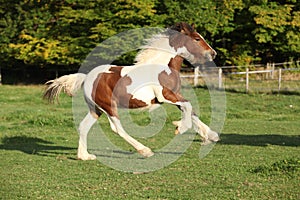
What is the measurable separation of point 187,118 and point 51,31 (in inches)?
1101

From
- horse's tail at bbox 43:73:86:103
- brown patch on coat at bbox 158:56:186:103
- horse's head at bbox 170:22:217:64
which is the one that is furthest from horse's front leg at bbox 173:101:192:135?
horse's tail at bbox 43:73:86:103

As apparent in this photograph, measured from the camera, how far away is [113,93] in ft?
35.3

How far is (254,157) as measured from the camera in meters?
11.3

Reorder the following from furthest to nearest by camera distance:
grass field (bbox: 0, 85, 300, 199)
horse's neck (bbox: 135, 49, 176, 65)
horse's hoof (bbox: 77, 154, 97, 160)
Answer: horse's hoof (bbox: 77, 154, 97, 160), horse's neck (bbox: 135, 49, 176, 65), grass field (bbox: 0, 85, 300, 199)

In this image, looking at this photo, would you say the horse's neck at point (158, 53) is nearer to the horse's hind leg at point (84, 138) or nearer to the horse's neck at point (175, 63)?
the horse's neck at point (175, 63)

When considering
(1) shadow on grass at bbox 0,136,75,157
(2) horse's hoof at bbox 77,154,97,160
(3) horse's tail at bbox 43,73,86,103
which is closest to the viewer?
(2) horse's hoof at bbox 77,154,97,160

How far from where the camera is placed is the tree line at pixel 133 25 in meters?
33.9

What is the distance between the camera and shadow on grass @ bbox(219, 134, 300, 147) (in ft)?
45.6

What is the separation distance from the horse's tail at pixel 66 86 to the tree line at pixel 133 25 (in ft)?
68.9

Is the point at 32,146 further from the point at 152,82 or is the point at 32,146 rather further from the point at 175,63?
the point at 175,63

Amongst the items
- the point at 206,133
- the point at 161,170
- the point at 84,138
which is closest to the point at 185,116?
the point at 206,133

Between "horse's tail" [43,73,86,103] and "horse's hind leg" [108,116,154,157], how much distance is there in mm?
1135

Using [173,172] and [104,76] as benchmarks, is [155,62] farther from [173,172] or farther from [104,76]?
[173,172]

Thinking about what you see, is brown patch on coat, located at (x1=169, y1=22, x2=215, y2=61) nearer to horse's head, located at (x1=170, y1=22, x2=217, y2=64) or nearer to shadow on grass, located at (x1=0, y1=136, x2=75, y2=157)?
horse's head, located at (x1=170, y1=22, x2=217, y2=64)
